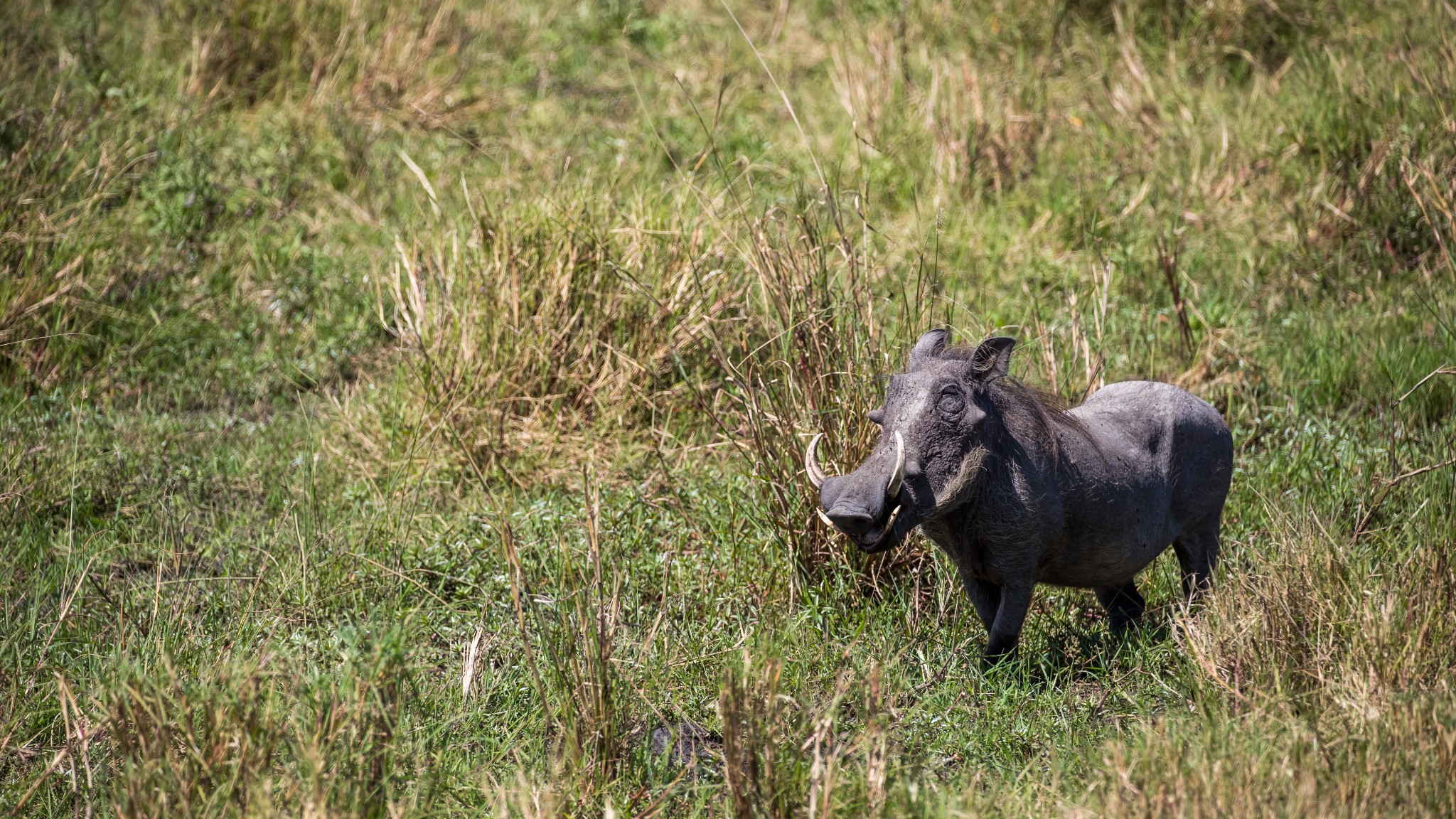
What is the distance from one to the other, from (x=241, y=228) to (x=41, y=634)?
10.5 ft

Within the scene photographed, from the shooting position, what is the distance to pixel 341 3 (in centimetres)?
770

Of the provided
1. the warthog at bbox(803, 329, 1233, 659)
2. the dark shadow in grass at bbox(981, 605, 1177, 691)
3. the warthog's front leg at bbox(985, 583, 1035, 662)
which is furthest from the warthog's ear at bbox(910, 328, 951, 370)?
the dark shadow in grass at bbox(981, 605, 1177, 691)

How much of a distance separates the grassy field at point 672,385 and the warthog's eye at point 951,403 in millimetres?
663

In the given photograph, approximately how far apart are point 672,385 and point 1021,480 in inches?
94.0

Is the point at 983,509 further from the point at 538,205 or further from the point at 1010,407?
the point at 538,205

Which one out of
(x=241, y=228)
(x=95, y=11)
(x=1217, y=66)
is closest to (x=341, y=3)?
(x=95, y=11)

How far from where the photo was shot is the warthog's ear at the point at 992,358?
2.83m

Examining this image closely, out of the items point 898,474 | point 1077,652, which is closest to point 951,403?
point 898,474

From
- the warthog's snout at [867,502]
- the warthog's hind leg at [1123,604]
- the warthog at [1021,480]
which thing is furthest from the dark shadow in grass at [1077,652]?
the warthog's snout at [867,502]

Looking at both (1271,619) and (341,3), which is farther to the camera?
(341,3)

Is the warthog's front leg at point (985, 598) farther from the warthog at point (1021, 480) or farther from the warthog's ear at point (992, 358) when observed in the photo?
the warthog's ear at point (992, 358)

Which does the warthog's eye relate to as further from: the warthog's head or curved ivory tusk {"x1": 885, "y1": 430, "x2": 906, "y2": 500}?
curved ivory tusk {"x1": 885, "y1": 430, "x2": 906, "y2": 500}

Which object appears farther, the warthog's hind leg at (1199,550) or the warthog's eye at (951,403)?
the warthog's hind leg at (1199,550)

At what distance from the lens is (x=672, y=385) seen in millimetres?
5070
